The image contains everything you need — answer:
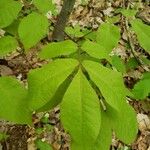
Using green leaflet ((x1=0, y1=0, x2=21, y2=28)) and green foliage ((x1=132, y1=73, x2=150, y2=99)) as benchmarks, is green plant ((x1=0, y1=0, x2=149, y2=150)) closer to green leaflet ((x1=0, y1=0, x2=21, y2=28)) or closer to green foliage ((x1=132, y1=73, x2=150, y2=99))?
A: green leaflet ((x1=0, y1=0, x2=21, y2=28))

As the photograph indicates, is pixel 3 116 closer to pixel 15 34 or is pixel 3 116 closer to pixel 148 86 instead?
pixel 15 34

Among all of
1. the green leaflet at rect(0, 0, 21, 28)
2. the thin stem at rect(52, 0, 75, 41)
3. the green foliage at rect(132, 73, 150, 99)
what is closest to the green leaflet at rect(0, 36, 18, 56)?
the green leaflet at rect(0, 0, 21, 28)

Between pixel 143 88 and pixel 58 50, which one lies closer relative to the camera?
pixel 58 50

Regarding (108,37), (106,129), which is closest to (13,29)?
(108,37)

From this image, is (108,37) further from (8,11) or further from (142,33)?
(8,11)

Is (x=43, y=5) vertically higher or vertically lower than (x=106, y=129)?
higher

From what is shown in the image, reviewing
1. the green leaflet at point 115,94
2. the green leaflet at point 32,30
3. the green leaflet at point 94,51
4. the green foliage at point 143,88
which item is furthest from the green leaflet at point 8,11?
the green foliage at point 143,88

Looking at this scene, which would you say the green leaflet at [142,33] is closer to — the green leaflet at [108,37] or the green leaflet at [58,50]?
the green leaflet at [108,37]

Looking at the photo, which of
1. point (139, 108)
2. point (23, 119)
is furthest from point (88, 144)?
point (139, 108)
